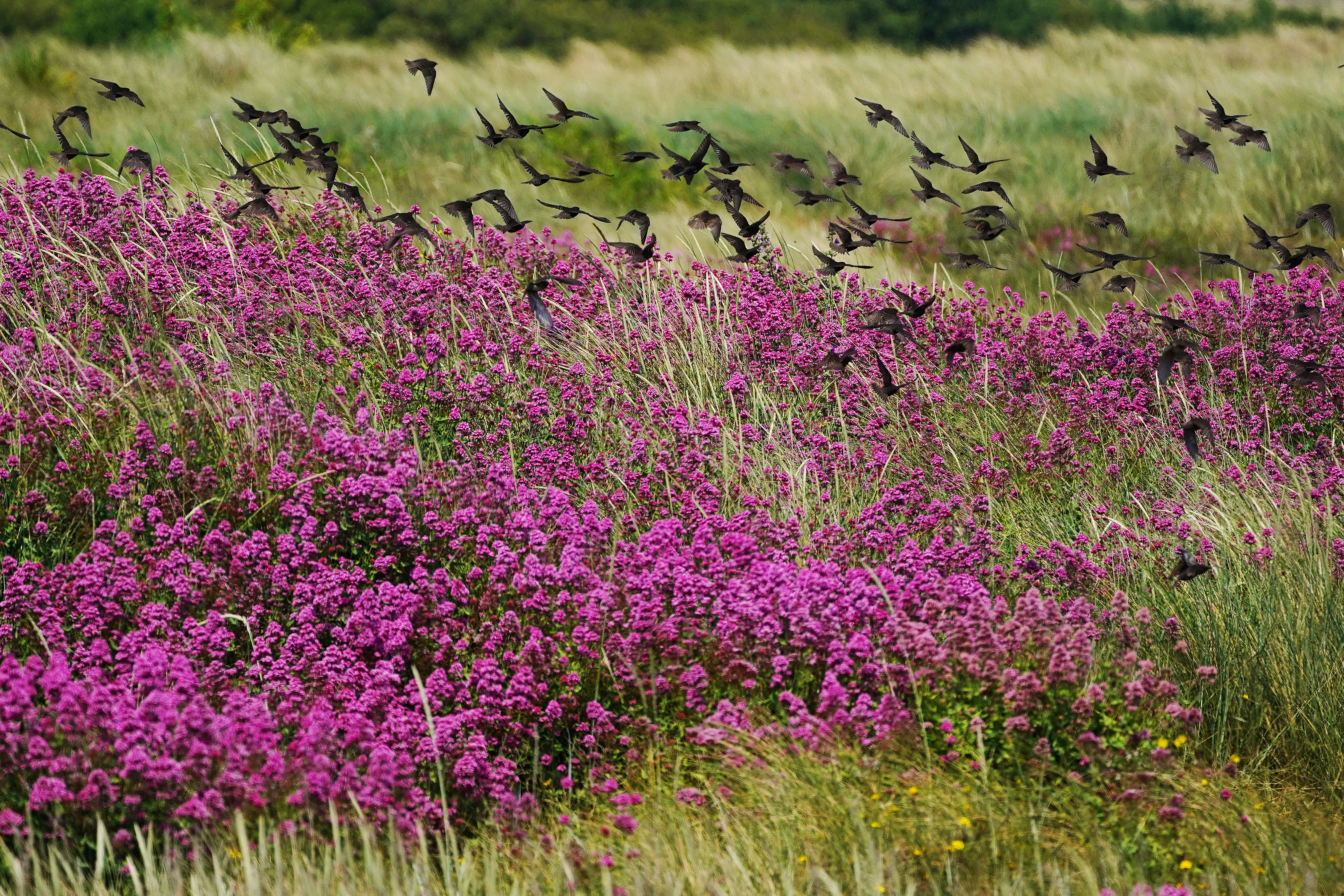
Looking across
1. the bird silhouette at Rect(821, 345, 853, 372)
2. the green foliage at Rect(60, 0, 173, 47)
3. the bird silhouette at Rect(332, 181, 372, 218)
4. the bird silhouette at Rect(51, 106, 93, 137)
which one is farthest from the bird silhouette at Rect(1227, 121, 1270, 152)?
the green foliage at Rect(60, 0, 173, 47)

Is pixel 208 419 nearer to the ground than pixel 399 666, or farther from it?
farther from it

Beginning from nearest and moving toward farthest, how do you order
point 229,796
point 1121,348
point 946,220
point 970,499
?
point 229,796, point 970,499, point 1121,348, point 946,220

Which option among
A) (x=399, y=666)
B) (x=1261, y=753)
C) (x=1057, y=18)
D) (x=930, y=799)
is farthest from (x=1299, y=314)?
(x=1057, y=18)

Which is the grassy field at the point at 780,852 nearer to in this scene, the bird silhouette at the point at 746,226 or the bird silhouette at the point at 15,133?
the bird silhouette at the point at 746,226

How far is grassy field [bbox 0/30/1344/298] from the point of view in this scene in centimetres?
1005

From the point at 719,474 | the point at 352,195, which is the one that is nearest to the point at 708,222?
the point at 352,195

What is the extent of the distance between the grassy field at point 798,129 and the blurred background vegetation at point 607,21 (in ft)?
16.4

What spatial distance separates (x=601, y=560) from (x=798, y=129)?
10.5m

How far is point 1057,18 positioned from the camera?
34.4 meters

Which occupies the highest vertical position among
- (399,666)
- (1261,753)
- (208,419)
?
(208,419)

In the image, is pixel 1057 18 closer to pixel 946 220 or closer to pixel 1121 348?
pixel 946 220

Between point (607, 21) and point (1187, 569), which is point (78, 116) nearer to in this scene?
point (1187, 569)

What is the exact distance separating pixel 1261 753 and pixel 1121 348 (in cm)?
273

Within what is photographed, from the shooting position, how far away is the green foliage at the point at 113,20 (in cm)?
2311
